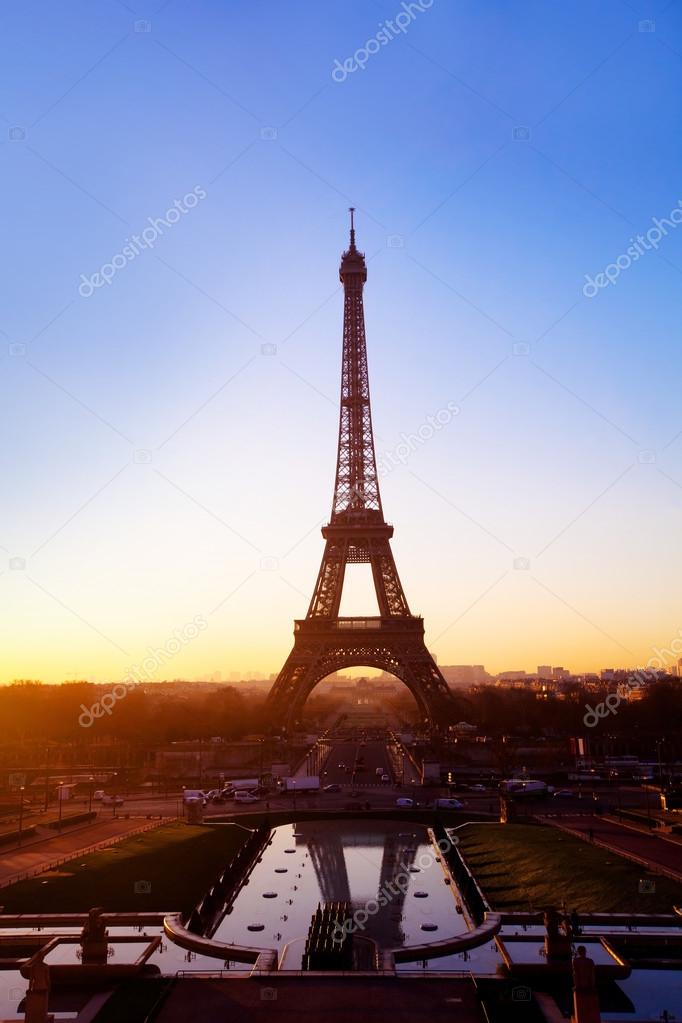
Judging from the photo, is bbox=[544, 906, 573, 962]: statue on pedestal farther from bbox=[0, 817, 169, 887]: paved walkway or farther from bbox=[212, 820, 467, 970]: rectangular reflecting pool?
bbox=[0, 817, 169, 887]: paved walkway

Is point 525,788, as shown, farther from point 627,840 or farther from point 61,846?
point 61,846

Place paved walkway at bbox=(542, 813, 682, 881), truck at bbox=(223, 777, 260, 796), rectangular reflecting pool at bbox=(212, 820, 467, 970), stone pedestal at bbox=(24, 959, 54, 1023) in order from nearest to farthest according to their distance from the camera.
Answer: stone pedestal at bbox=(24, 959, 54, 1023), rectangular reflecting pool at bbox=(212, 820, 467, 970), paved walkway at bbox=(542, 813, 682, 881), truck at bbox=(223, 777, 260, 796)

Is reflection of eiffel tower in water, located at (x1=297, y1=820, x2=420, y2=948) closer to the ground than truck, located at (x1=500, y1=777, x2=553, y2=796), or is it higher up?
closer to the ground

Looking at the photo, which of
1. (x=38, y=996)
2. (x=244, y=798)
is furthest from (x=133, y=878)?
(x=244, y=798)

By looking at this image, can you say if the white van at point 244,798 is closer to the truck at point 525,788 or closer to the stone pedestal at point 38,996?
the truck at point 525,788

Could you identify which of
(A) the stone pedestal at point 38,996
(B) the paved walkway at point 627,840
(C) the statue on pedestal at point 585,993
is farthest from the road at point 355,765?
(A) the stone pedestal at point 38,996

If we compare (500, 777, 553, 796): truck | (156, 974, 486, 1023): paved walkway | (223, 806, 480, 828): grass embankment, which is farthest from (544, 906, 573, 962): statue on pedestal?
(500, 777, 553, 796): truck
